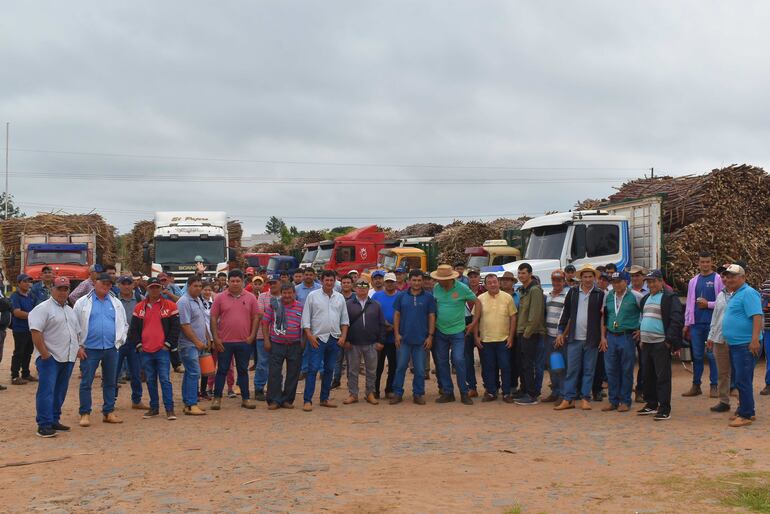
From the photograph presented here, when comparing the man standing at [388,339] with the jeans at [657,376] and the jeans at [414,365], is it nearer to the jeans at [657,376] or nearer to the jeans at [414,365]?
the jeans at [414,365]

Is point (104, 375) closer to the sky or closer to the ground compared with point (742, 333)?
closer to the ground

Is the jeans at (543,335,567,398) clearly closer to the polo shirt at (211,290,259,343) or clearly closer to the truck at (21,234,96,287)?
the polo shirt at (211,290,259,343)

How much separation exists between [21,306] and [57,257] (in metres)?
13.4

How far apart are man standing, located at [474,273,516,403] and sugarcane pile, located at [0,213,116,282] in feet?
65.4

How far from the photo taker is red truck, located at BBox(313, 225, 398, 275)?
85.5 feet

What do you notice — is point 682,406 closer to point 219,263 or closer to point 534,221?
point 534,221

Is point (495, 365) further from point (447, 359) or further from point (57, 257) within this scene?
point (57, 257)

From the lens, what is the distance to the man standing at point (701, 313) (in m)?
11.2

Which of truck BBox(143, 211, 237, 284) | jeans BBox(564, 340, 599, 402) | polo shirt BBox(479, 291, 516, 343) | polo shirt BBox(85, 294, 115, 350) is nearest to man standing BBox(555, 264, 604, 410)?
jeans BBox(564, 340, 599, 402)

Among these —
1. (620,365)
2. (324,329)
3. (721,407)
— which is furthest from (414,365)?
(721,407)

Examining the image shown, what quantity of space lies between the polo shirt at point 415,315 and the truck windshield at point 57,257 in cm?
1762

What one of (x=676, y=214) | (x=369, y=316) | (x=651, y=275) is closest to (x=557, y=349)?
(x=651, y=275)

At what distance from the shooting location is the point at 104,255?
93.0 ft

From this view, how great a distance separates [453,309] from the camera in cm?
1123
